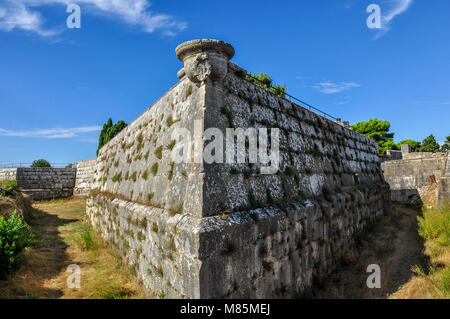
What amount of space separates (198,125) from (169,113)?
1495 mm

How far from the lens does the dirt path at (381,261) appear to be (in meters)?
4.48

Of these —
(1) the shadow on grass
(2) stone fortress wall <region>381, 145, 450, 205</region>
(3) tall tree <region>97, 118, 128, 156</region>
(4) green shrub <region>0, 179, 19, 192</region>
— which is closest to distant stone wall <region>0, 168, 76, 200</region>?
(4) green shrub <region>0, 179, 19, 192</region>

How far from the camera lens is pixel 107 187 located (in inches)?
337

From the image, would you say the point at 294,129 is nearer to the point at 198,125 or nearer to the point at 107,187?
the point at 198,125

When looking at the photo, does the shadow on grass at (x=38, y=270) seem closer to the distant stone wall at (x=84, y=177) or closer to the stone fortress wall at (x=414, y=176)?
the distant stone wall at (x=84, y=177)

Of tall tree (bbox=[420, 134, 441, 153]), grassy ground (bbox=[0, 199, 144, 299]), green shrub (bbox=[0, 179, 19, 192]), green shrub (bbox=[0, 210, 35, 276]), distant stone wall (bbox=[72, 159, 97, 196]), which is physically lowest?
grassy ground (bbox=[0, 199, 144, 299])

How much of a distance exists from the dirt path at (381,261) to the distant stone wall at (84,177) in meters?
18.8

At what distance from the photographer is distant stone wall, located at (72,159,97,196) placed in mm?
18906

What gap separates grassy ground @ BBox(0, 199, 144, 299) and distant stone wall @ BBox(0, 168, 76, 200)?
507 inches

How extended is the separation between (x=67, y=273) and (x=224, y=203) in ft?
15.2

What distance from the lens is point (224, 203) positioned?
337 centimetres

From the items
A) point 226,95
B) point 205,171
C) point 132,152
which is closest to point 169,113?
point 226,95

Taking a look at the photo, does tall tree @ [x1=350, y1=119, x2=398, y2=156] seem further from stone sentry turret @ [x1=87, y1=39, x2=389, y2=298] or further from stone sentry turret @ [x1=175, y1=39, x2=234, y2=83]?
stone sentry turret @ [x1=175, y1=39, x2=234, y2=83]
